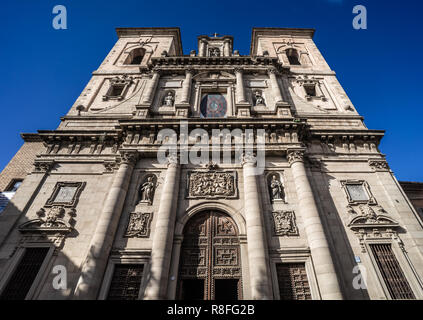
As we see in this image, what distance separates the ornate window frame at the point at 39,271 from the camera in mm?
8969

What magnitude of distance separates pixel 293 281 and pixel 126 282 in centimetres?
682

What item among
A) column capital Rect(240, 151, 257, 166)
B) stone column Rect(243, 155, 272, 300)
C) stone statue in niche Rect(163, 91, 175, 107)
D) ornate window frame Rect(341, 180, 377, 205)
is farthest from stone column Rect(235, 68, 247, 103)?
ornate window frame Rect(341, 180, 377, 205)

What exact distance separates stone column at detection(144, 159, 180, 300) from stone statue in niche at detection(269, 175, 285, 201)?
16.0ft

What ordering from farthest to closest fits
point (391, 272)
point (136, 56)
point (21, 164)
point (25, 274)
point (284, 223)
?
point (136, 56)
point (21, 164)
point (284, 223)
point (25, 274)
point (391, 272)

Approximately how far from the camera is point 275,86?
16.5 meters

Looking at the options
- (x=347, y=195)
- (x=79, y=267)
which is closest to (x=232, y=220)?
(x=347, y=195)

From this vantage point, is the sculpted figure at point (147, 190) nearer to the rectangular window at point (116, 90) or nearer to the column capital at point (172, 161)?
the column capital at point (172, 161)

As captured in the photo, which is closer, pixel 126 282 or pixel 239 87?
pixel 126 282

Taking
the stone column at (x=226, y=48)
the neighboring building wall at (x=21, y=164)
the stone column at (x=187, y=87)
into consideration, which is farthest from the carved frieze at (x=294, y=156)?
the neighboring building wall at (x=21, y=164)

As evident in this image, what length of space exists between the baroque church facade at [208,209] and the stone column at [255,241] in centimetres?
5

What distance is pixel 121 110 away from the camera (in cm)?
1603

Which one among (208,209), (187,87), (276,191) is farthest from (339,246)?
(187,87)

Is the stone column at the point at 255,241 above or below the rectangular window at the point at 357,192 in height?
below

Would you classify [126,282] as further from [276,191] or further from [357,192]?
Result: [357,192]
